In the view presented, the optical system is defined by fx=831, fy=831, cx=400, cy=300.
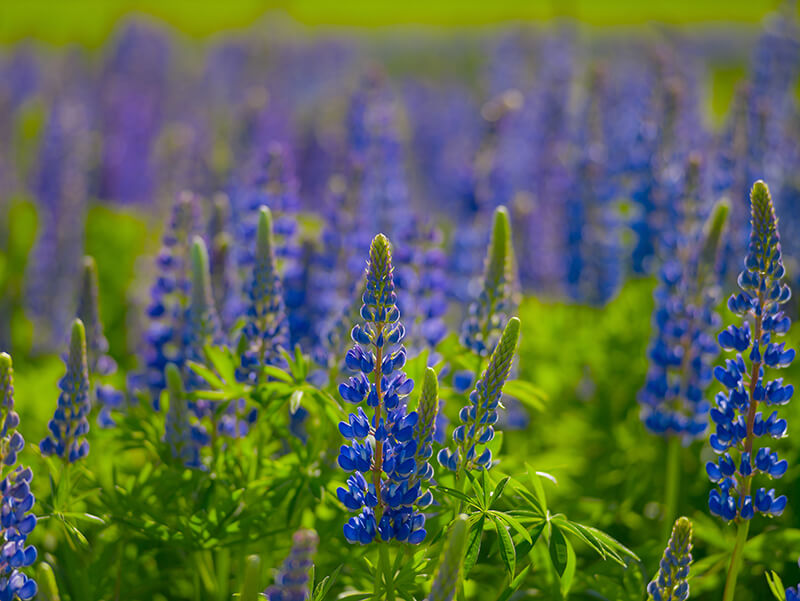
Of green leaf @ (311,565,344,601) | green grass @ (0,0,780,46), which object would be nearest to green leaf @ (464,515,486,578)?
green leaf @ (311,565,344,601)

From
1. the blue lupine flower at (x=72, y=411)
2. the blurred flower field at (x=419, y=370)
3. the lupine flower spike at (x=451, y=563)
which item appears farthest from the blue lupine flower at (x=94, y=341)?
the lupine flower spike at (x=451, y=563)

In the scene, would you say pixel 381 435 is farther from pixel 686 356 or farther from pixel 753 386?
pixel 686 356

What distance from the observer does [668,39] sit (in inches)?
276

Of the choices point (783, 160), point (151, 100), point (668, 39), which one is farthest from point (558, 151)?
point (151, 100)

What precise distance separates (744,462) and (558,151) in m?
3.98

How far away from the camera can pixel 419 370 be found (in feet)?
7.20

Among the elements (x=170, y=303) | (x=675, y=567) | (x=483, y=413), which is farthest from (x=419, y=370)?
(x=170, y=303)

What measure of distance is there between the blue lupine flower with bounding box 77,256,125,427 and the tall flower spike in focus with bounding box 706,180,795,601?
1731 mm

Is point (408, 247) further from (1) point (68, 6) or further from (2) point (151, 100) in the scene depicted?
(1) point (68, 6)

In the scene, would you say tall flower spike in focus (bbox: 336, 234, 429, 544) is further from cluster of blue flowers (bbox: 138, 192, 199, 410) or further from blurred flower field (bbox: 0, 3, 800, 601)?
cluster of blue flowers (bbox: 138, 192, 199, 410)

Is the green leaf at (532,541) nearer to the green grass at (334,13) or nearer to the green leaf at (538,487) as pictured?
the green leaf at (538,487)

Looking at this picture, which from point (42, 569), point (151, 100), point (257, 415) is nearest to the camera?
point (42, 569)

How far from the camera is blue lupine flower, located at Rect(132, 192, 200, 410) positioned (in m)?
2.78

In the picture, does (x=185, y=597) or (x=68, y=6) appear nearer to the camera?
(x=185, y=597)
